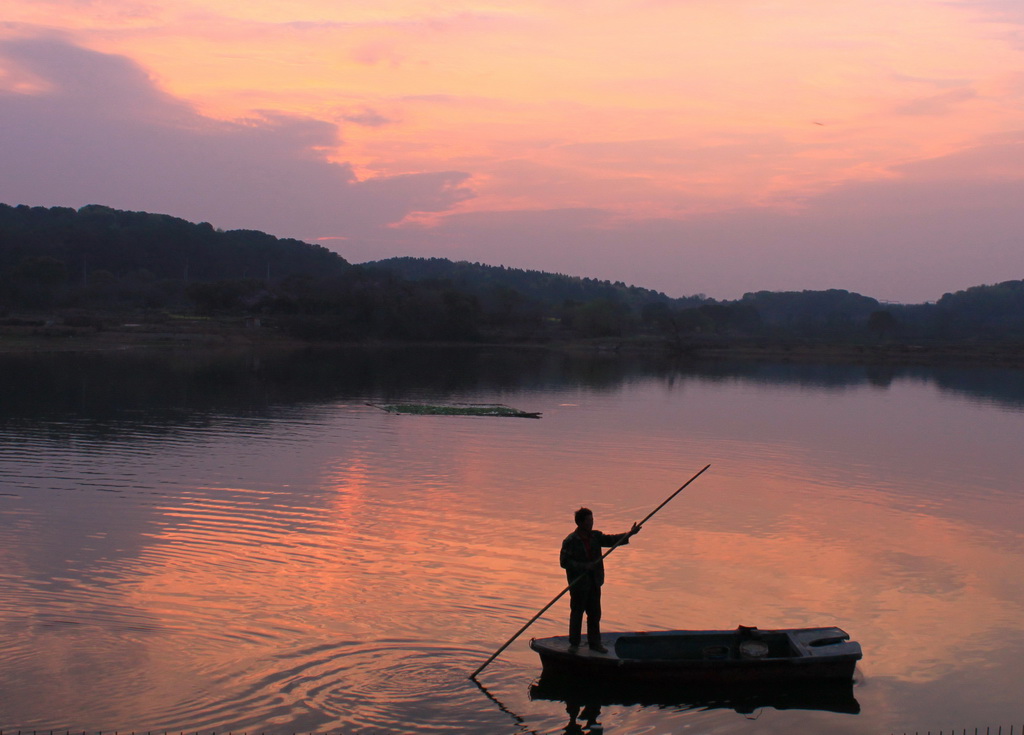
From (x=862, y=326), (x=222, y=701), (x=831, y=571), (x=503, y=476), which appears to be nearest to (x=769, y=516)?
(x=831, y=571)

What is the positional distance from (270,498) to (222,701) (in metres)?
11.5

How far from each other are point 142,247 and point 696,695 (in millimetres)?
167711

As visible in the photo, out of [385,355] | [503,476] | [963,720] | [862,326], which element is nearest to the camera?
[963,720]

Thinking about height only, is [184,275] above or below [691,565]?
above

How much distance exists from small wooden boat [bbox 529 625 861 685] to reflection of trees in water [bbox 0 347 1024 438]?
87.5 ft

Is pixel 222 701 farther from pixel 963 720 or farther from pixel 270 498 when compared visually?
pixel 270 498

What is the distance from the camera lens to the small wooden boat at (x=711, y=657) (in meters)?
11.0

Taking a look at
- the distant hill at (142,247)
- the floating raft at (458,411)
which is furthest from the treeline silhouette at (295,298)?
the floating raft at (458,411)

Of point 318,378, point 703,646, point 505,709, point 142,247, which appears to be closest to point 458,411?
point 318,378

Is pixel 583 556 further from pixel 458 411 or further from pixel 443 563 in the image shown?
pixel 458 411

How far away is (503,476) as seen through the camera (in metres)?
26.3

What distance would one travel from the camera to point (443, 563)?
1638 centimetres

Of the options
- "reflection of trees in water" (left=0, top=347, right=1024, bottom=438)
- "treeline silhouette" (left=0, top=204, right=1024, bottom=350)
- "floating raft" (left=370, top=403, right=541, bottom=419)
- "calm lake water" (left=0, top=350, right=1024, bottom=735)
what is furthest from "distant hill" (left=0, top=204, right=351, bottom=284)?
"calm lake water" (left=0, top=350, right=1024, bottom=735)

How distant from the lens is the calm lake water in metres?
10.8
